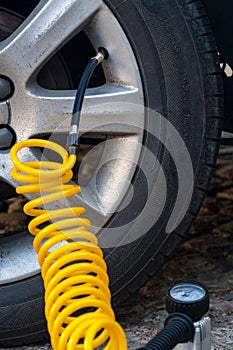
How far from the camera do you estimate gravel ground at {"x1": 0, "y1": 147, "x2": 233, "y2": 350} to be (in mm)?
2016

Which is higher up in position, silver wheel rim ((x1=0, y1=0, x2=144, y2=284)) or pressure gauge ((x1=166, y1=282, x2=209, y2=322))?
silver wheel rim ((x1=0, y1=0, x2=144, y2=284))

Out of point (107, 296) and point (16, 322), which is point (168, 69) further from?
point (16, 322)

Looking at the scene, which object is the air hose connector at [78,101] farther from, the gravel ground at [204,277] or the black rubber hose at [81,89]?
the gravel ground at [204,277]

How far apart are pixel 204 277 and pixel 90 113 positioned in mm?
696

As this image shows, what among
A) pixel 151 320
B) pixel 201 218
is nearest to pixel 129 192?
pixel 151 320

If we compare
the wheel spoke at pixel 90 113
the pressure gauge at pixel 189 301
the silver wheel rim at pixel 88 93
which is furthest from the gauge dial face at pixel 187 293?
the wheel spoke at pixel 90 113

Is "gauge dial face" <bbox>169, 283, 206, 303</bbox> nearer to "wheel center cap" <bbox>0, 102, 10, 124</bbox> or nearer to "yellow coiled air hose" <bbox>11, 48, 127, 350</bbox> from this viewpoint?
"yellow coiled air hose" <bbox>11, 48, 127, 350</bbox>

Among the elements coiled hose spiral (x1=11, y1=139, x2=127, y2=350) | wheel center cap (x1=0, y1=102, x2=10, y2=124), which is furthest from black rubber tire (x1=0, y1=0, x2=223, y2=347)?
wheel center cap (x1=0, y1=102, x2=10, y2=124)

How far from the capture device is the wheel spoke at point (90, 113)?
185cm

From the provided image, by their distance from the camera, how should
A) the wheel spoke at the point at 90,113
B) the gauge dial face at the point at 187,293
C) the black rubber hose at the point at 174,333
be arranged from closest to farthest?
the black rubber hose at the point at 174,333
the gauge dial face at the point at 187,293
the wheel spoke at the point at 90,113

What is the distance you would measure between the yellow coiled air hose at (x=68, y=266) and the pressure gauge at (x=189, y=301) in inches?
5.0

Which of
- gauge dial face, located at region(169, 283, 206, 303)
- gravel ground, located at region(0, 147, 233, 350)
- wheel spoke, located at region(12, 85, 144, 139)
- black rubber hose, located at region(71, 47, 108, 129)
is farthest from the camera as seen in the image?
gravel ground, located at region(0, 147, 233, 350)

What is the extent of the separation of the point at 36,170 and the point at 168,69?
419 millimetres

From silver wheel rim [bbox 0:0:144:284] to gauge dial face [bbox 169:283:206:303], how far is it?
1.00 ft
